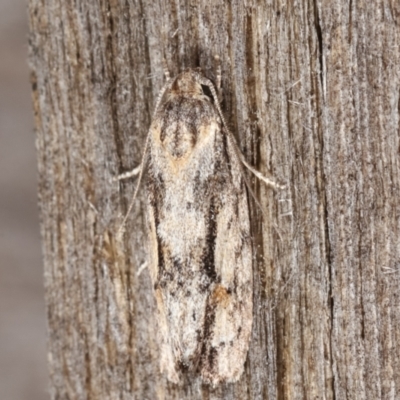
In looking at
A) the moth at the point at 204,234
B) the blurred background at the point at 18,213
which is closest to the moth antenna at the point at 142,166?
the moth at the point at 204,234

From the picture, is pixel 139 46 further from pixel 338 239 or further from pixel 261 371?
pixel 261 371

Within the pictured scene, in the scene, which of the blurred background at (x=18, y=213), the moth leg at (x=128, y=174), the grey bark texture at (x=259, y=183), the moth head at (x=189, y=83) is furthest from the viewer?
the blurred background at (x=18, y=213)

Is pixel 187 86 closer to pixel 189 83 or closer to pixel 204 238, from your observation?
pixel 189 83

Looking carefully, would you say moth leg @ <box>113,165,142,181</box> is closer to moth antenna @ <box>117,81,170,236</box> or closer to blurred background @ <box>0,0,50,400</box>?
moth antenna @ <box>117,81,170,236</box>

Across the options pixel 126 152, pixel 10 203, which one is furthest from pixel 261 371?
pixel 10 203

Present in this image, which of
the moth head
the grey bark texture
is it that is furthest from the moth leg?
the moth head

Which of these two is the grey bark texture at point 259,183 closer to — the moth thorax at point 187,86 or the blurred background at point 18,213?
the moth thorax at point 187,86
